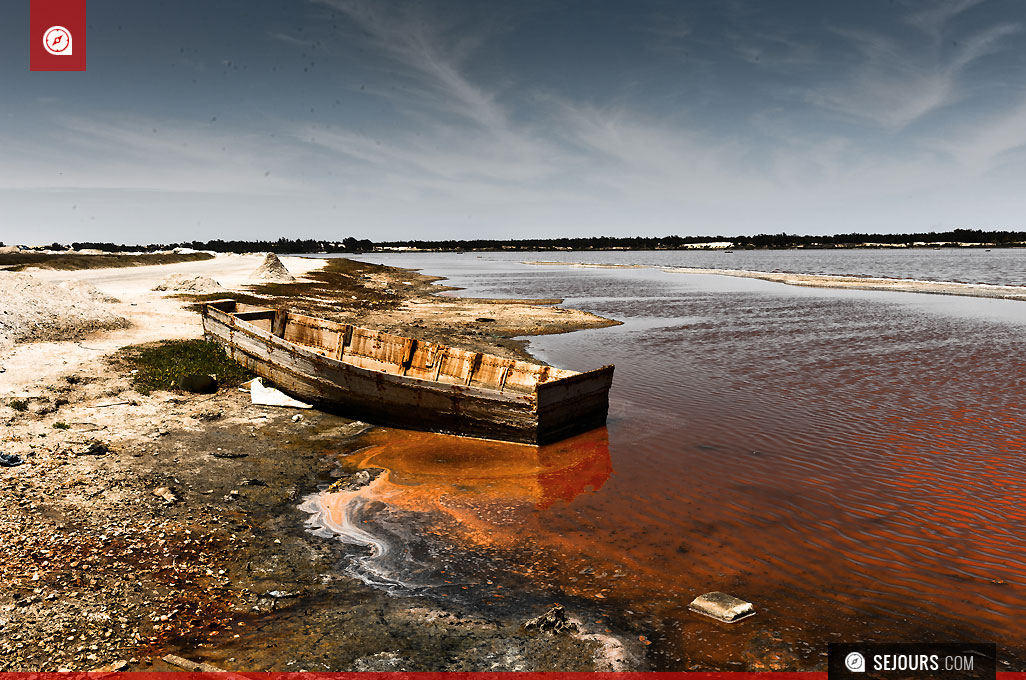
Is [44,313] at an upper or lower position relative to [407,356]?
upper

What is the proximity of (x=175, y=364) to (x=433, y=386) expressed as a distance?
853 centimetres

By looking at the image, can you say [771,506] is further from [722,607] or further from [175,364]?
[175,364]

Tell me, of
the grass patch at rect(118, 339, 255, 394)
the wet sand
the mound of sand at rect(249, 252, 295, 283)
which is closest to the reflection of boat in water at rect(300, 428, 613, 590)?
the grass patch at rect(118, 339, 255, 394)

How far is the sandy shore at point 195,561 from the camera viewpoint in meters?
5.91

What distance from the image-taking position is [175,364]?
16953 mm

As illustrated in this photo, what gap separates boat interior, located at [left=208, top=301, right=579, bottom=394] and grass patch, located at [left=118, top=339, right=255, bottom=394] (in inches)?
60.0

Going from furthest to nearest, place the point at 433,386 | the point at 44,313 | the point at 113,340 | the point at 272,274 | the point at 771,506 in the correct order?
1. the point at 272,274
2. the point at 44,313
3. the point at 113,340
4. the point at 433,386
5. the point at 771,506

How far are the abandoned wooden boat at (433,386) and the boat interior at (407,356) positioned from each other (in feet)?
0.08

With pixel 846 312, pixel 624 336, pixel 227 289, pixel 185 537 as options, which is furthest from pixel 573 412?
pixel 227 289

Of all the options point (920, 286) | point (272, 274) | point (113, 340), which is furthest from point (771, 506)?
point (920, 286)

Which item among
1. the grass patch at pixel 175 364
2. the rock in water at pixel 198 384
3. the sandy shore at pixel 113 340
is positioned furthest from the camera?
the grass patch at pixel 175 364

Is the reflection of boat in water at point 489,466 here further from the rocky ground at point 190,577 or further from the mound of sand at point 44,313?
the mound of sand at point 44,313

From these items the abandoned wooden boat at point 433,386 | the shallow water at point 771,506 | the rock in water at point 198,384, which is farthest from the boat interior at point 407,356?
the rock in water at point 198,384

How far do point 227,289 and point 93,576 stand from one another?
3525cm
